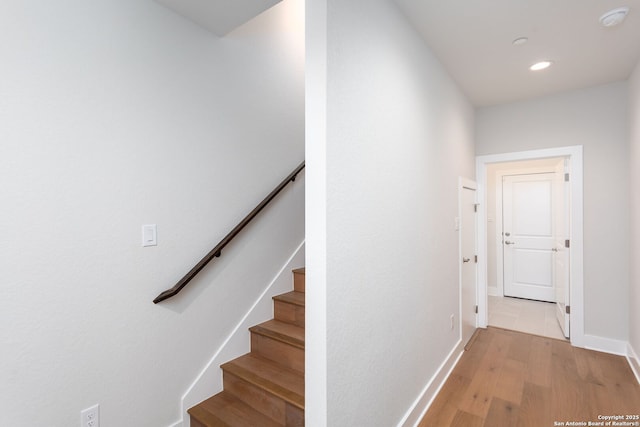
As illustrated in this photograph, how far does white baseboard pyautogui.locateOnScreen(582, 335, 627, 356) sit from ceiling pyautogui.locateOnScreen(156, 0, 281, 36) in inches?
162

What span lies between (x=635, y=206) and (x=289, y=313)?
3.09 m

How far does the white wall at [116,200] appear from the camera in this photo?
49.0 inches

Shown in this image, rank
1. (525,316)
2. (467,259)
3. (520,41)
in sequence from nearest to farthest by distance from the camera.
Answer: (520,41) → (467,259) → (525,316)

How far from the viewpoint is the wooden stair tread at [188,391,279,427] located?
1.67m

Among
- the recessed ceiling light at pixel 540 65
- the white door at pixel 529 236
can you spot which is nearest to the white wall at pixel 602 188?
the recessed ceiling light at pixel 540 65

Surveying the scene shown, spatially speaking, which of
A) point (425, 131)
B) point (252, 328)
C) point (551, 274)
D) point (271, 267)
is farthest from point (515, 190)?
point (252, 328)

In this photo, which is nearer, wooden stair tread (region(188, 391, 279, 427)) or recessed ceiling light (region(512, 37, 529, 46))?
wooden stair tread (region(188, 391, 279, 427))

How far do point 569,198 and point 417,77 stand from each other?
7.90 feet

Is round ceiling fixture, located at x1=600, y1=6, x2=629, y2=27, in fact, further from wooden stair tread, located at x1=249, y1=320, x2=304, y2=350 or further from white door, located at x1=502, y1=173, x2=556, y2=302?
white door, located at x1=502, y1=173, x2=556, y2=302

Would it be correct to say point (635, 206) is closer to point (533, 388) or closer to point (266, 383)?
point (533, 388)

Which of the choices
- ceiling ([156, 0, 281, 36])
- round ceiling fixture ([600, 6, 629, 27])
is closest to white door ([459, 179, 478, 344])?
round ceiling fixture ([600, 6, 629, 27])

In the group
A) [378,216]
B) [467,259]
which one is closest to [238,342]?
[378,216]

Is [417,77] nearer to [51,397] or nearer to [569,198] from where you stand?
[569,198]

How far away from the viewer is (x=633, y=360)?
2.65m
